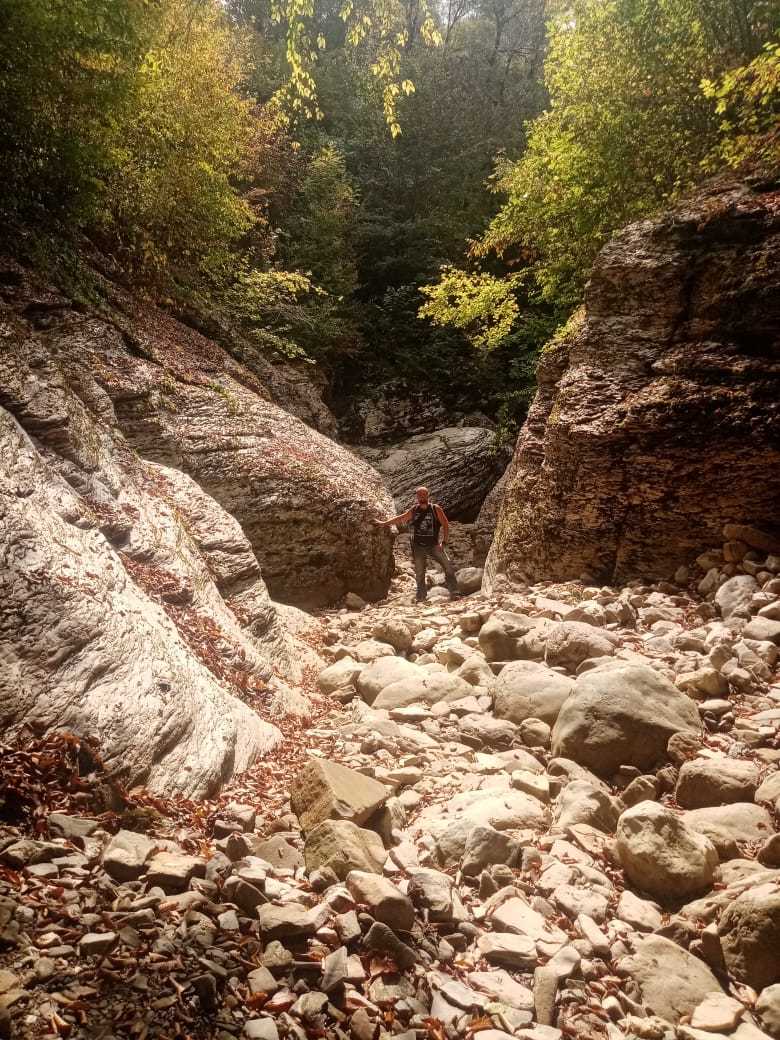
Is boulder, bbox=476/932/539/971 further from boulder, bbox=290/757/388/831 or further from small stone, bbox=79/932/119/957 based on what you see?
small stone, bbox=79/932/119/957

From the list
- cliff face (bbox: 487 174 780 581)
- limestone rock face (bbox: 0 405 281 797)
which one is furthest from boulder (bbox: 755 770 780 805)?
cliff face (bbox: 487 174 780 581)

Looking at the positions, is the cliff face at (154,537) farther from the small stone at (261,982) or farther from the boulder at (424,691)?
the small stone at (261,982)

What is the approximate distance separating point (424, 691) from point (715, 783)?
2353 mm

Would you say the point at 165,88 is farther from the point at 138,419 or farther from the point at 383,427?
the point at 383,427

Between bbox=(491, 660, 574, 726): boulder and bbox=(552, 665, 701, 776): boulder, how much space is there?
0.31m

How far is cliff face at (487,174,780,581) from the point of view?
6.16 meters

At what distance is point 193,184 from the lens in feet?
32.6

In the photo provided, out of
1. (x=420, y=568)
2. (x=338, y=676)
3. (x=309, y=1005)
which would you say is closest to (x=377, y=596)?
(x=420, y=568)

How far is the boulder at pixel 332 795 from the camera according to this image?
3.06m

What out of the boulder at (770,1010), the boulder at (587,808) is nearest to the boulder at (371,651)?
the boulder at (587,808)

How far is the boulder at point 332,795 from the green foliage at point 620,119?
9823mm

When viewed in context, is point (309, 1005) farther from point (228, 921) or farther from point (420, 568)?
point (420, 568)

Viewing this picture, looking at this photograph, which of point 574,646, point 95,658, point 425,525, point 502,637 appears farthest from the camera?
point 425,525

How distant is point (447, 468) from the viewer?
14.2 metres
